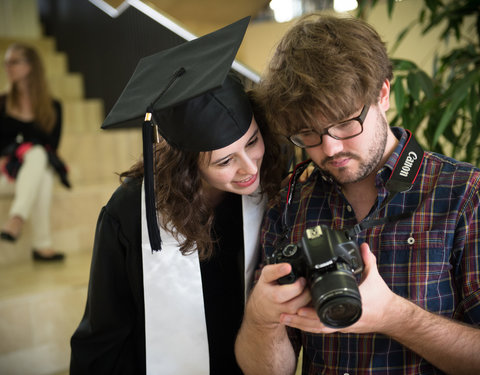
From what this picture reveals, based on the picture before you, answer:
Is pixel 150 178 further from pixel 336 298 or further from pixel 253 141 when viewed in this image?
pixel 336 298

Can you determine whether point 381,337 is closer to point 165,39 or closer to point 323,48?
point 323,48

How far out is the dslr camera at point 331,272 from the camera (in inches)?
32.3

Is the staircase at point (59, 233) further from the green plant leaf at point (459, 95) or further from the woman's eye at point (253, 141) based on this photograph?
the green plant leaf at point (459, 95)

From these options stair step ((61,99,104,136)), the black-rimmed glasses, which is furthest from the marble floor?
the black-rimmed glasses

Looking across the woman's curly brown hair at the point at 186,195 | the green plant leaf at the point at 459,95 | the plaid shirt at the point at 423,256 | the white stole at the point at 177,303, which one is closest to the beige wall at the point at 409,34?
the green plant leaf at the point at 459,95

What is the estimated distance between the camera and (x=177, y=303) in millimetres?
1405

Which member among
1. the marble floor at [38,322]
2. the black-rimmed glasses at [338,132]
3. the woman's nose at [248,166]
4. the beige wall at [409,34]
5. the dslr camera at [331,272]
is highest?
the beige wall at [409,34]

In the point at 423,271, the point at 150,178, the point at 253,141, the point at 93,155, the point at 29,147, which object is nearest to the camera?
the point at 423,271

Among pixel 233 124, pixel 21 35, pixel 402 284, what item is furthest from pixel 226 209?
pixel 21 35

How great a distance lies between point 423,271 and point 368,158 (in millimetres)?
264

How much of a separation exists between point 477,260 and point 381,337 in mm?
257

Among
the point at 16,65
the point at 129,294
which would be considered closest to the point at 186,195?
the point at 129,294

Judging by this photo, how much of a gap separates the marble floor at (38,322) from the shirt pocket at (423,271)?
1.90m

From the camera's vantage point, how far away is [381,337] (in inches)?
43.1
